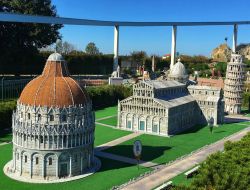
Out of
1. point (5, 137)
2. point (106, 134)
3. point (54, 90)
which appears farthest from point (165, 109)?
point (5, 137)

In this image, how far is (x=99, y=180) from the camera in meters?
52.8

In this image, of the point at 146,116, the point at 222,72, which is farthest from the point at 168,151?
the point at 222,72

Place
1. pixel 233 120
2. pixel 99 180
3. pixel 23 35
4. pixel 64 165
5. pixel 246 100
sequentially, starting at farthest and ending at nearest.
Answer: pixel 246 100
pixel 23 35
pixel 233 120
pixel 64 165
pixel 99 180

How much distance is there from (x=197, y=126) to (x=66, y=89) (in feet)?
146

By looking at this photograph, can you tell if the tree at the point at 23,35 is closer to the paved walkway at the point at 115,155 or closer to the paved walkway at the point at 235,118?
the paved walkway at the point at 115,155

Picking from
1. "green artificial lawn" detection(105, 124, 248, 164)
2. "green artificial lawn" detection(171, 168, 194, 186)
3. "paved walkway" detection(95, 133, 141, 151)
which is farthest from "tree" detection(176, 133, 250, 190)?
"paved walkway" detection(95, 133, 141, 151)

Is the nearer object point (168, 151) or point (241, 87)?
point (168, 151)

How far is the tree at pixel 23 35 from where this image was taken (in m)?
105

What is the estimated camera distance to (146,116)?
269ft

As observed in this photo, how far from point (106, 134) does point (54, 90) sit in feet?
87.1

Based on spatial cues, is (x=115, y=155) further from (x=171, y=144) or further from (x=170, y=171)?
(x=171, y=144)

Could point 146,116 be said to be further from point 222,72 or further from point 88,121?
point 222,72

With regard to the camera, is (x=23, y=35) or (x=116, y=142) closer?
(x=116, y=142)

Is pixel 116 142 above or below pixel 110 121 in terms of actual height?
below
